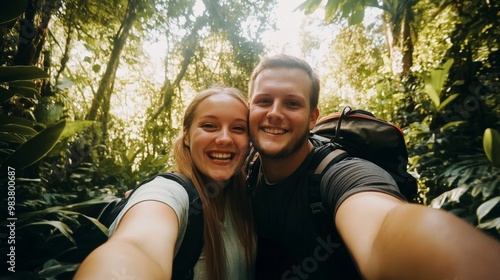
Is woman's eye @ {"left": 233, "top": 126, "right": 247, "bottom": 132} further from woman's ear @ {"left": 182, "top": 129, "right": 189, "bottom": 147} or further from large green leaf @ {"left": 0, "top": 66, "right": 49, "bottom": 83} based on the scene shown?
large green leaf @ {"left": 0, "top": 66, "right": 49, "bottom": 83}

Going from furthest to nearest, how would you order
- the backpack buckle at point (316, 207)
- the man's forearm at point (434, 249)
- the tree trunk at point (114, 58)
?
1. the tree trunk at point (114, 58)
2. the backpack buckle at point (316, 207)
3. the man's forearm at point (434, 249)

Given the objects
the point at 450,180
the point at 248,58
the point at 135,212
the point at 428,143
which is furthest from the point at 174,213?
the point at 248,58

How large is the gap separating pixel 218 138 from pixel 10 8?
1.13 m

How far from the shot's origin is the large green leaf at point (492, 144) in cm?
229

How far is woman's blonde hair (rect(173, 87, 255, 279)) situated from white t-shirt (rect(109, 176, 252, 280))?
0.03 metres

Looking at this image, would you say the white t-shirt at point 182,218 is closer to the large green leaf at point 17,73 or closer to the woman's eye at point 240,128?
the woman's eye at point 240,128

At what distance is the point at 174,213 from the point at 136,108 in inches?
348

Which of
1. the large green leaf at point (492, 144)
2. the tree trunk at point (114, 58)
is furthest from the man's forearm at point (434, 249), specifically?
the tree trunk at point (114, 58)

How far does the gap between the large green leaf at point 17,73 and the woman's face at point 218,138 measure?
0.84 meters

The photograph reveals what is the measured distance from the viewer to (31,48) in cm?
254

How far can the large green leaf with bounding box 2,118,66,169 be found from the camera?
1394mm

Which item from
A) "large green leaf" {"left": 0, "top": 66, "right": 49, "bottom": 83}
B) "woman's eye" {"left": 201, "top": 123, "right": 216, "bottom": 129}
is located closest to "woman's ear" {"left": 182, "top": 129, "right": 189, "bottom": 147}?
"woman's eye" {"left": 201, "top": 123, "right": 216, "bottom": 129}

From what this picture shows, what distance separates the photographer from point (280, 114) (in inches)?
58.9

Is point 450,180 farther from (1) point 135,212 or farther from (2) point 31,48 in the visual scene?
(2) point 31,48
